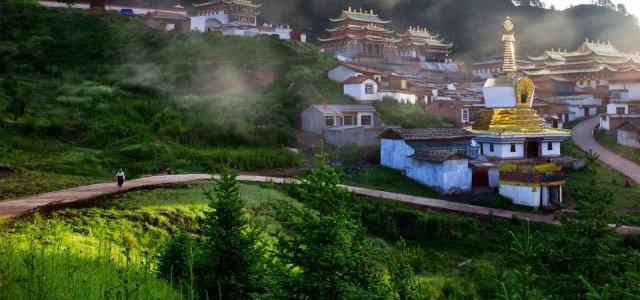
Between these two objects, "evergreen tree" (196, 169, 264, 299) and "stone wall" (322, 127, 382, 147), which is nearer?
"evergreen tree" (196, 169, 264, 299)

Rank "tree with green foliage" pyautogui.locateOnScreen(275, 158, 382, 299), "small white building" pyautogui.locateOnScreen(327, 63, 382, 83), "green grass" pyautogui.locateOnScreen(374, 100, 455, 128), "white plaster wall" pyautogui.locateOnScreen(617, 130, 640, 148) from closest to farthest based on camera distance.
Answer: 1. "tree with green foliage" pyautogui.locateOnScreen(275, 158, 382, 299)
2. "white plaster wall" pyautogui.locateOnScreen(617, 130, 640, 148)
3. "green grass" pyautogui.locateOnScreen(374, 100, 455, 128)
4. "small white building" pyautogui.locateOnScreen(327, 63, 382, 83)

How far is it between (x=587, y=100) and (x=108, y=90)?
53.4 meters

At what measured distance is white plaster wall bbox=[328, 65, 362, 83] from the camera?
55281mm

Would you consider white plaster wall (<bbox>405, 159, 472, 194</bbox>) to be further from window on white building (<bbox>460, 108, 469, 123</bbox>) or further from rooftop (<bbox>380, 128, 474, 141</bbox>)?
window on white building (<bbox>460, 108, 469, 123</bbox>)

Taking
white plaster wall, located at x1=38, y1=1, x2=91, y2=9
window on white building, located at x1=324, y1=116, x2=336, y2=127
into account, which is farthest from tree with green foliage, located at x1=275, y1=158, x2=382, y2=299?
white plaster wall, located at x1=38, y1=1, x2=91, y2=9

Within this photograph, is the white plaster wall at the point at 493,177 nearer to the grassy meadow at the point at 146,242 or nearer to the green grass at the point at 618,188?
the green grass at the point at 618,188

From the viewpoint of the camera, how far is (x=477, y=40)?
113m

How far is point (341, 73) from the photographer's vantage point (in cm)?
5612

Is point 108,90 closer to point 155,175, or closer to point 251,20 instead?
point 155,175

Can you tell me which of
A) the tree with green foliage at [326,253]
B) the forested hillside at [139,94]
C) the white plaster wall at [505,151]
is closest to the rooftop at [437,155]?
the white plaster wall at [505,151]

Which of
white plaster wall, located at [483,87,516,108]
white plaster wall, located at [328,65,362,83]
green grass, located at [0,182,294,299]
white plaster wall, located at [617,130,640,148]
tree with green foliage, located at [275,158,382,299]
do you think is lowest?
green grass, located at [0,182,294,299]

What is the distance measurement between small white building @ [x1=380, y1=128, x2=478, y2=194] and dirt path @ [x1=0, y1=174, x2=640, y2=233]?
267 cm

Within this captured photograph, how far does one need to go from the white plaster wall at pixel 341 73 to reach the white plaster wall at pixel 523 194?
25.8 meters

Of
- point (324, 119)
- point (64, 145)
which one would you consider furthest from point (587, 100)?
point (64, 145)
